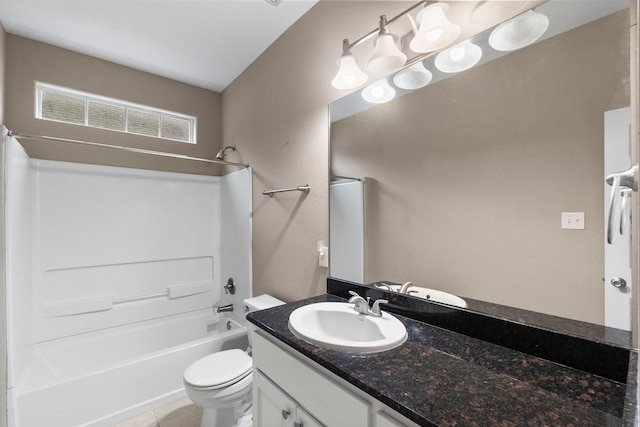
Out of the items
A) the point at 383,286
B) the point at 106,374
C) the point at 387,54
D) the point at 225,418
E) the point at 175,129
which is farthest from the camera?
the point at 175,129

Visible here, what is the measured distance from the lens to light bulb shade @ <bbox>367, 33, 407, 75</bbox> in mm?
1191

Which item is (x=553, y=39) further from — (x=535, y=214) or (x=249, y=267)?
(x=249, y=267)

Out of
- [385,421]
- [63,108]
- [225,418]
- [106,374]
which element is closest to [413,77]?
[385,421]

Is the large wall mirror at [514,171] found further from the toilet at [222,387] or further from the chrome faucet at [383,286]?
the toilet at [222,387]

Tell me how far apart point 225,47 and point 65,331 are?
2579 millimetres

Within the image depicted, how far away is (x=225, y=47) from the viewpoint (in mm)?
2174

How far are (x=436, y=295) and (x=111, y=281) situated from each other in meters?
2.61

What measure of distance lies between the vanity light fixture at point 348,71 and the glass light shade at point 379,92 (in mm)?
60

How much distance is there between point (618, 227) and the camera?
0.76 metres

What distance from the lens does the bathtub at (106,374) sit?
1.56 m

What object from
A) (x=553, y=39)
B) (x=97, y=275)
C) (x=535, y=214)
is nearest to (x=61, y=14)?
(x=97, y=275)

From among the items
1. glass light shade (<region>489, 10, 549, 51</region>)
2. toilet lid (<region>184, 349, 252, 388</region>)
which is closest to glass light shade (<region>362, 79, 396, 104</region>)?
glass light shade (<region>489, 10, 549, 51</region>)

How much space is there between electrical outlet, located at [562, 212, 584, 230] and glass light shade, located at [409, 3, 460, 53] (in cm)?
77

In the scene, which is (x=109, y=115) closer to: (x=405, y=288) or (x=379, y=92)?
(x=379, y=92)
